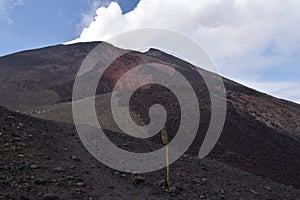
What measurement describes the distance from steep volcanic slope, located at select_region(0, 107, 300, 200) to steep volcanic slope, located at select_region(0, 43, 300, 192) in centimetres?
296

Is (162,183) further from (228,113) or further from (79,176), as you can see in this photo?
(228,113)

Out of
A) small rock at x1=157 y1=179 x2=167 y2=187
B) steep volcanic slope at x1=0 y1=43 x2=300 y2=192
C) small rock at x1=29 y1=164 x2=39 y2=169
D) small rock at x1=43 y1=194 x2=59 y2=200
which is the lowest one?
small rock at x1=43 y1=194 x2=59 y2=200

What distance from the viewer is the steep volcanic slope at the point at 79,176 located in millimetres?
A: 7125

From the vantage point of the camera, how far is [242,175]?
10.5 m

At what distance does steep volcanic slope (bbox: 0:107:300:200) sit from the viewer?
23.4ft

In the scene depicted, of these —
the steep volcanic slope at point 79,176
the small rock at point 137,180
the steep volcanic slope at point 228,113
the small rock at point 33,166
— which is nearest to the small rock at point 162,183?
the steep volcanic slope at point 79,176

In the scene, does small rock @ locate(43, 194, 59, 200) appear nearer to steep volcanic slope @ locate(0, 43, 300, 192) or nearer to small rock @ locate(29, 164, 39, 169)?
small rock @ locate(29, 164, 39, 169)

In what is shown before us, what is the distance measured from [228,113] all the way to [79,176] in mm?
11920

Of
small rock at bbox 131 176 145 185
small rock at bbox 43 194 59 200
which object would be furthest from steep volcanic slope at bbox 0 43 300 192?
small rock at bbox 43 194 59 200

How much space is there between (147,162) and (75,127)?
3449mm

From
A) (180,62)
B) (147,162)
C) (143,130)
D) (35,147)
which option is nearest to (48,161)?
(35,147)

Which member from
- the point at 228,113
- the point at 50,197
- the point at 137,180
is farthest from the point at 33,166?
the point at 228,113

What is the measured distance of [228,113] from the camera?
1853cm

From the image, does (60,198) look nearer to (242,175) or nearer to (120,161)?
(120,161)
